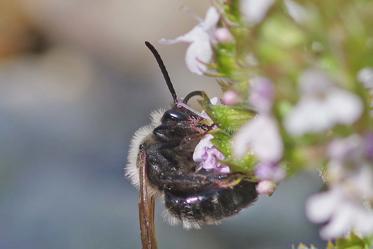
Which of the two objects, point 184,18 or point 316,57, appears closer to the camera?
point 316,57

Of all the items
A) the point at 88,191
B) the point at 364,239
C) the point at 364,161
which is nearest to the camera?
the point at 364,161

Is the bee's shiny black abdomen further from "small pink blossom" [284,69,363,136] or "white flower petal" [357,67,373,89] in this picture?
"small pink blossom" [284,69,363,136]

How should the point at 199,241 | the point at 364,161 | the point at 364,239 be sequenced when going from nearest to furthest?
the point at 364,161, the point at 364,239, the point at 199,241

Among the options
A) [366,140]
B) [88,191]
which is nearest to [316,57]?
[366,140]

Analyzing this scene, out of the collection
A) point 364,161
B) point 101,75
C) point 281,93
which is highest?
point 101,75

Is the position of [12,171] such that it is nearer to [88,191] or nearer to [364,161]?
[88,191]

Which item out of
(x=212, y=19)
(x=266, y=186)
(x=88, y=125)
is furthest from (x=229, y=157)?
(x=88, y=125)

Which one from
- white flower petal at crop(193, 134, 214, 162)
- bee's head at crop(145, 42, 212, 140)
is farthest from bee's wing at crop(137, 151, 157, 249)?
white flower petal at crop(193, 134, 214, 162)
